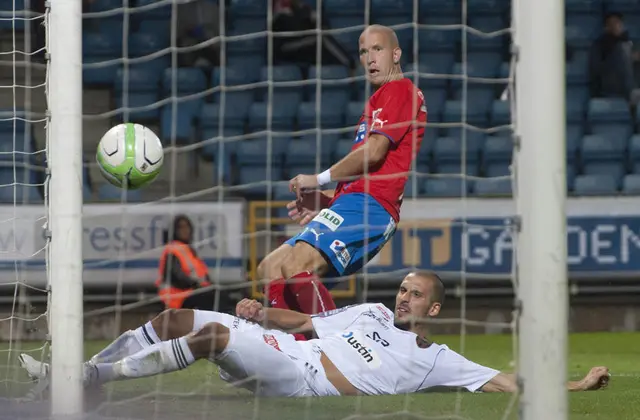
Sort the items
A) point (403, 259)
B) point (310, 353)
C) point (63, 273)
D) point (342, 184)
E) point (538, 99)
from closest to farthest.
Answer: point (538, 99)
point (63, 273)
point (310, 353)
point (342, 184)
point (403, 259)

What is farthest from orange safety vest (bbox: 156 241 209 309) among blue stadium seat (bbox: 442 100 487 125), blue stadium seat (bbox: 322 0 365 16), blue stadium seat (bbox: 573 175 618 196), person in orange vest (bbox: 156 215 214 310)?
blue stadium seat (bbox: 322 0 365 16)

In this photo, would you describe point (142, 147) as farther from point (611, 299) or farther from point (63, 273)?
point (611, 299)

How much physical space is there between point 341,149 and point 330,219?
4.22 m

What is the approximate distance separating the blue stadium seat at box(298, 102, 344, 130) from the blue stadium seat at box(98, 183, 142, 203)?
5.03 feet

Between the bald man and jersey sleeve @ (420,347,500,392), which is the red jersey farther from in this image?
jersey sleeve @ (420,347,500,392)

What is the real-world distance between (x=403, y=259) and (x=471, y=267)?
46 centimetres

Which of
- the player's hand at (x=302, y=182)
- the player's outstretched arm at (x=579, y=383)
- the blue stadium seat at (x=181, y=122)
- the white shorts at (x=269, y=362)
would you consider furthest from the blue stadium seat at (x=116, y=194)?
the player's outstretched arm at (x=579, y=383)

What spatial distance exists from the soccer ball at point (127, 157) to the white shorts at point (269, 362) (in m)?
0.68

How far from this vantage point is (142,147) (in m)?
5.13

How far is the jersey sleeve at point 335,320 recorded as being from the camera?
4.95m

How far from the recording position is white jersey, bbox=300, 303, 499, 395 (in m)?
4.71

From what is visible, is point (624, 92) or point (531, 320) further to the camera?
point (624, 92)

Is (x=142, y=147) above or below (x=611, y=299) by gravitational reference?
above

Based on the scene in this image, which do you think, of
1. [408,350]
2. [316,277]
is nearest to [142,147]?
[316,277]
